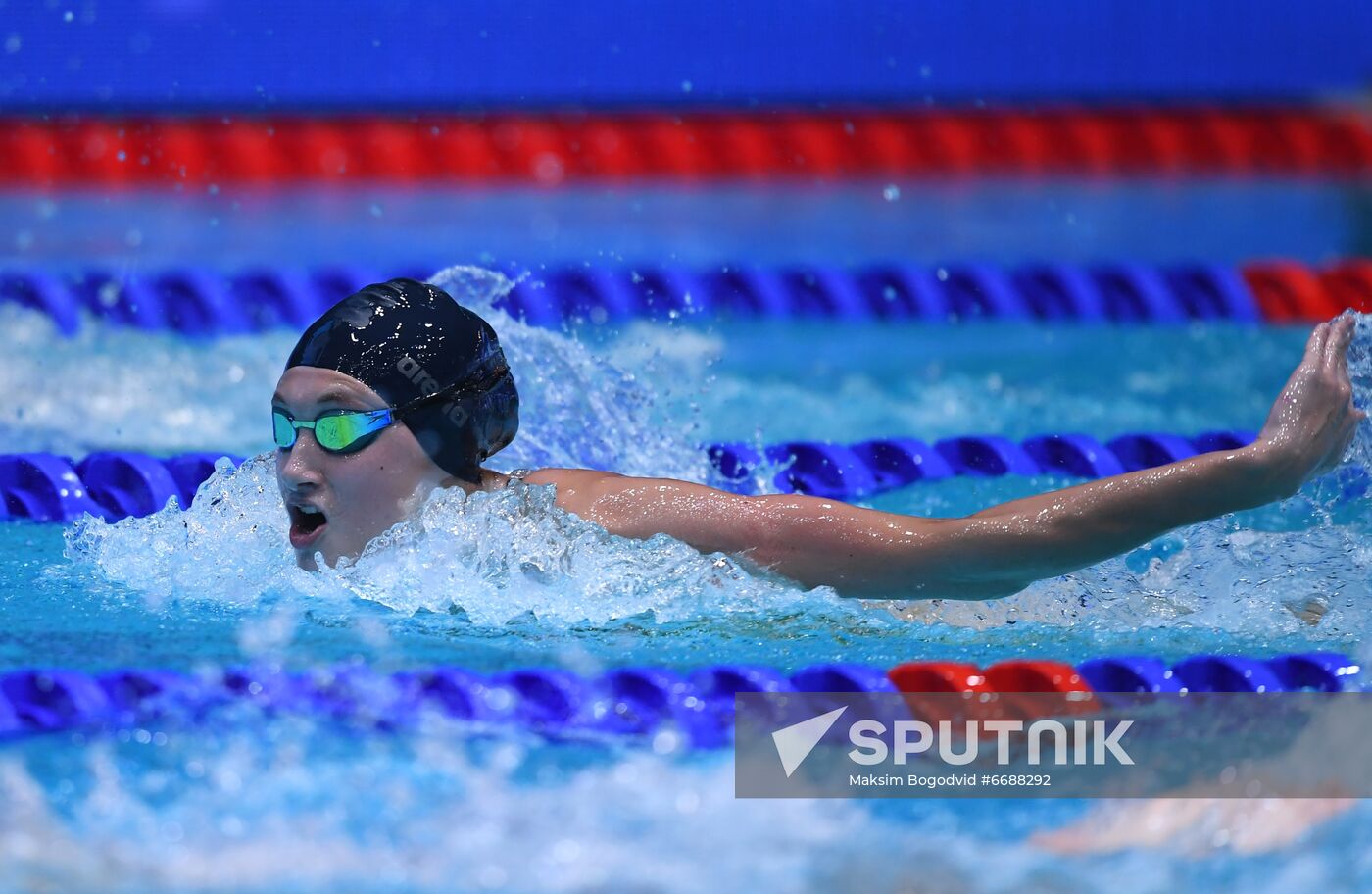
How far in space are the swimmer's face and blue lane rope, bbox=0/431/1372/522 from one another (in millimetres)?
882

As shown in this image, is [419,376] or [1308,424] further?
[419,376]

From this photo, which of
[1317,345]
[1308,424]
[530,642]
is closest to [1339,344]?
[1317,345]

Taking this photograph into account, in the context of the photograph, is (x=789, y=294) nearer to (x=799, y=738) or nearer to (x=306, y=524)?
(x=306, y=524)

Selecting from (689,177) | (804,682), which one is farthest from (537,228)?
(804,682)

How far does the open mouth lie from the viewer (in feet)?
7.97

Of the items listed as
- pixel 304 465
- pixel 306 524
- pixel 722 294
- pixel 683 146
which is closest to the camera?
pixel 304 465

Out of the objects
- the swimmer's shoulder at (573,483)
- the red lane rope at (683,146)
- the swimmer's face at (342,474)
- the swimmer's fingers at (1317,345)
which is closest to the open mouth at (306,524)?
the swimmer's face at (342,474)

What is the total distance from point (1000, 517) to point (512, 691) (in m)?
0.73

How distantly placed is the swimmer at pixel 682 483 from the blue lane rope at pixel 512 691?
0.15 meters

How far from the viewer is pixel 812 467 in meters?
3.50

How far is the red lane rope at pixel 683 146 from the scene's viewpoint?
6.03 metres

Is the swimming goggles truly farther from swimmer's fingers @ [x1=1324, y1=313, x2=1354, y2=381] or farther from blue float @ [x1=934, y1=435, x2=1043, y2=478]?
blue float @ [x1=934, y1=435, x2=1043, y2=478]

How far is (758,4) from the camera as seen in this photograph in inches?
249

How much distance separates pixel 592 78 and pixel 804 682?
14.3 ft
